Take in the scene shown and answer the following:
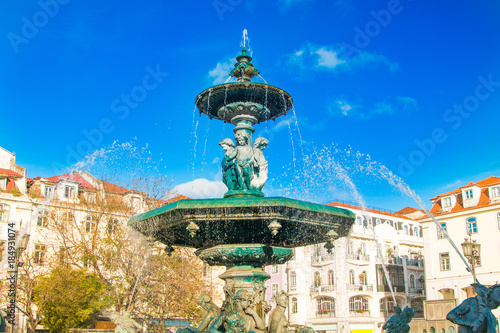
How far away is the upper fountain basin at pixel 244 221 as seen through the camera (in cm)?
→ 726

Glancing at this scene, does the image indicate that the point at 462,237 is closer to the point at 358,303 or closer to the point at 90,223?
the point at 358,303

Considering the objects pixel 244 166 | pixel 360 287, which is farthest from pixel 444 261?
pixel 244 166

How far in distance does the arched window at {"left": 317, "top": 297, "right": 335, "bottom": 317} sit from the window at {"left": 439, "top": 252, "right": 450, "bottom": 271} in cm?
Result: 1144

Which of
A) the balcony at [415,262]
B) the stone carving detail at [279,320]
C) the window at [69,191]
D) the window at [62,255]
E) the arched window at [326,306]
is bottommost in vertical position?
the arched window at [326,306]

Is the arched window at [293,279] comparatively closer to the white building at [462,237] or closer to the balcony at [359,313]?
the balcony at [359,313]

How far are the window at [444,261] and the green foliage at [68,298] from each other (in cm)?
2690

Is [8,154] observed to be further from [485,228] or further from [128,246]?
[485,228]

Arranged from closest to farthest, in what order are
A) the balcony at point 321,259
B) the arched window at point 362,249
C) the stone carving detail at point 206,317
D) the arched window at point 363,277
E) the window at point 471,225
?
1. the stone carving detail at point 206,317
2. the window at point 471,225
3. the balcony at point 321,259
4. the arched window at point 363,277
5. the arched window at point 362,249

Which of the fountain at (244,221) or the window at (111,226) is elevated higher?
the window at (111,226)

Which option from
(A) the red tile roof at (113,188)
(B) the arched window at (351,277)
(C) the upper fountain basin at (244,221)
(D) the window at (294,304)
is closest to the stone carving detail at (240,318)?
(C) the upper fountain basin at (244,221)

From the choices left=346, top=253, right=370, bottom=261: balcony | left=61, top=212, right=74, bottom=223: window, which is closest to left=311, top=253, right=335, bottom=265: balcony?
left=346, top=253, right=370, bottom=261: balcony

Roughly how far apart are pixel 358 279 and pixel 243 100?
42.1 meters

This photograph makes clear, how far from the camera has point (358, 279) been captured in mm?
48469

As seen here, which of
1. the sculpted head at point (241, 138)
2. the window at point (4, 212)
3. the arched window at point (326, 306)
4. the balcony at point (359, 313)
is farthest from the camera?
the arched window at point (326, 306)
